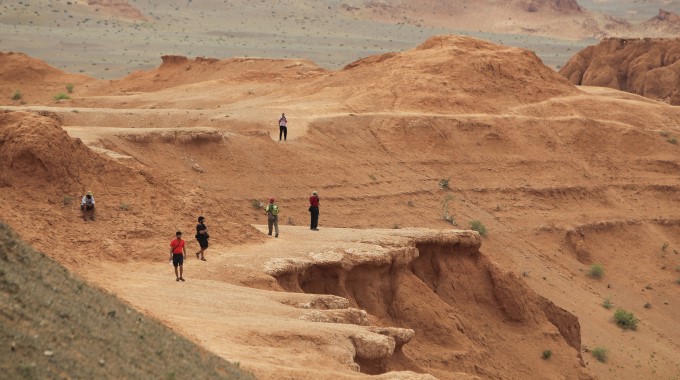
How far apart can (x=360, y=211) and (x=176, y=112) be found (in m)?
7.48

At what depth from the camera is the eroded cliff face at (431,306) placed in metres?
16.3

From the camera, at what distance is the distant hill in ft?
30.0

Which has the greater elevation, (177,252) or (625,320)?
(177,252)

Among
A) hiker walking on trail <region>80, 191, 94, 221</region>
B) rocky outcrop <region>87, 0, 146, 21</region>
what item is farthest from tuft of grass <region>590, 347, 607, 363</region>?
rocky outcrop <region>87, 0, 146, 21</region>

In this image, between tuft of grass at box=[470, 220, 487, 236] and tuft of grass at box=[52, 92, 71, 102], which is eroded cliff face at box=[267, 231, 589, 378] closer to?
tuft of grass at box=[470, 220, 487, 236]

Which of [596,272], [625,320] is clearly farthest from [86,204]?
[596,272]

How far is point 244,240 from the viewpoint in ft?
66.4

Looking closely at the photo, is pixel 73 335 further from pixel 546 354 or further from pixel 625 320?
pixel 625 320

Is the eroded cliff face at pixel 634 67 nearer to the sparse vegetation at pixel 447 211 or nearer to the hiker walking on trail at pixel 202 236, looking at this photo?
the sparse vegetation at pixel 447 211

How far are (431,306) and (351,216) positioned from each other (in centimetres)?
1005

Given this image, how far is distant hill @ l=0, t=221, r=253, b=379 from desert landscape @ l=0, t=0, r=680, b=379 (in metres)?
0.03

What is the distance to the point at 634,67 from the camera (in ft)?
175

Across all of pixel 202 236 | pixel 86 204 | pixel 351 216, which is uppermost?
pixel 86 204

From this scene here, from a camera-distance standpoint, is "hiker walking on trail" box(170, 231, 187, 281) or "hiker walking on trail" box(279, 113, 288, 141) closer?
"hiker walking on trail" box(170, 231, 187, 281)
